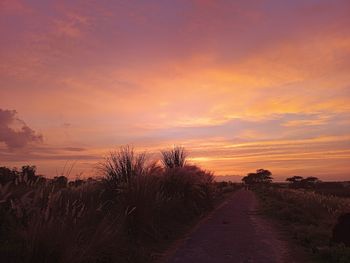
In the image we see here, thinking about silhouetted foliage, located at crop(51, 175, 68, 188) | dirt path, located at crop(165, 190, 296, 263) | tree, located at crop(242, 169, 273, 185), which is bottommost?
dirt path, located at crop(165, 190, 296, 263)

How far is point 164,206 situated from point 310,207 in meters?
11.9

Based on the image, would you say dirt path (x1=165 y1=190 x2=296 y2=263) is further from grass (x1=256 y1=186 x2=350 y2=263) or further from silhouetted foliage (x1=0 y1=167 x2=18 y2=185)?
silhouetted foliage (x1=0 y1=167 x2=18 y2=185)

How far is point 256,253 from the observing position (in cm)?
1223

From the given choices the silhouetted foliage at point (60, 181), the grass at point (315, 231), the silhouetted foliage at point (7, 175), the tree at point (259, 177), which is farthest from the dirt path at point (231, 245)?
the tree at point (259, 177)

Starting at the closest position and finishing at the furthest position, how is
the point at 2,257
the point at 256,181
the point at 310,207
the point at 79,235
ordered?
1. the point at 2,257
2. the point at 79,235
3. the point at 310,207
4. the point at 256,181

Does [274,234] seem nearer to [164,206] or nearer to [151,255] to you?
[164,206]

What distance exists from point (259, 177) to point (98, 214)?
501 ft

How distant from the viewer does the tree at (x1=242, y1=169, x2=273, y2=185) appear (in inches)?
6196

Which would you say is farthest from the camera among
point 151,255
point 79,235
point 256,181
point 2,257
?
point 256,181

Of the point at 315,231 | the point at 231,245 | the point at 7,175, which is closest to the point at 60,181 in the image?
the point at 7,175

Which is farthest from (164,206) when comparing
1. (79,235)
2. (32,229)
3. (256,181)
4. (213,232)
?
(256,181)

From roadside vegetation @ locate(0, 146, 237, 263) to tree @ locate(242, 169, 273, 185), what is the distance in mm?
136000

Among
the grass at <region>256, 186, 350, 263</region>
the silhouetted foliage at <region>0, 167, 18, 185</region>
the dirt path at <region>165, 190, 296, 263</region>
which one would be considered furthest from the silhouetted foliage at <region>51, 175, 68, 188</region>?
the grass at <region>256, 186, 350, 263</region>

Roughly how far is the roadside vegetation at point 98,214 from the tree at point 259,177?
136m
